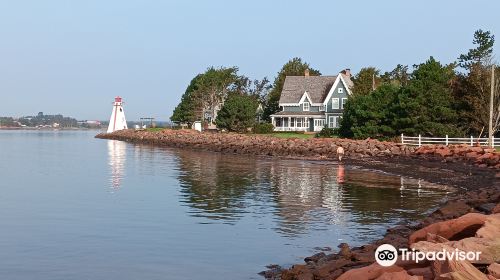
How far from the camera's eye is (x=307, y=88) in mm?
85562

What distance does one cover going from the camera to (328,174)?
3609 cm

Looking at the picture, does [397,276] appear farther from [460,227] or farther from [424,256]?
[460,227]

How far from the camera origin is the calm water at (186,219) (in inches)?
527

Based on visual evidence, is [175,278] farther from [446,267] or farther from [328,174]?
[328,174]

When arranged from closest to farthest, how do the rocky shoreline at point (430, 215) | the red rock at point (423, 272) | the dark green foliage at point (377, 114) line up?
the red rock at point (423, 272) → the rocky shoreline at point (430, 215) → the dark green foliage at point (377, 114)

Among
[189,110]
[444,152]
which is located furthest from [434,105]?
[189,110]

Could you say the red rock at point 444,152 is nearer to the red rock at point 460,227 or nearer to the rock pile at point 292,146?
the rock pile at point 292,146

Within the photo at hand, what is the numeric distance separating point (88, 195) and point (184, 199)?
15.3 feet

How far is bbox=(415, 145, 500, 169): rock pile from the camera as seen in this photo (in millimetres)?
37969

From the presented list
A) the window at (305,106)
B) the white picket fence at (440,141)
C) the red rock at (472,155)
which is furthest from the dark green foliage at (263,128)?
the red rock at (472,155)

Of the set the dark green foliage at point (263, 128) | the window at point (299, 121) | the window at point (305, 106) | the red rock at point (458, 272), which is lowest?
the red rock at point (458, 272)

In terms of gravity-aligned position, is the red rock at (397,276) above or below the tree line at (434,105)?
below

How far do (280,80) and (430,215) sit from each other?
83.1 meters

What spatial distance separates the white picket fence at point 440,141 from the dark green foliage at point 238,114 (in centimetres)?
3182
